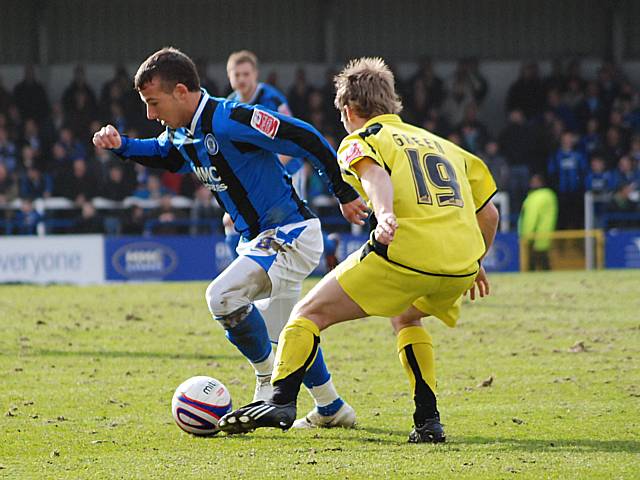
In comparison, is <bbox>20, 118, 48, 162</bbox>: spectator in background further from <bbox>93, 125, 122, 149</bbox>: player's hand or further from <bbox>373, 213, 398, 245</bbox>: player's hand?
<bbox>373, 213, 398, 245</bbox>: player's hand

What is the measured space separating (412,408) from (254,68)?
5181 millimetres

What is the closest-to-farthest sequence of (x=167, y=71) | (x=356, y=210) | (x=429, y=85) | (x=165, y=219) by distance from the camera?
(x=356, y=210)
(x=167, y=71)
(x=165, y=219)
(x=429, y=85)

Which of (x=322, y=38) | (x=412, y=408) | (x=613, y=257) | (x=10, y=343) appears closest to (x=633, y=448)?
(x=412, y=408)

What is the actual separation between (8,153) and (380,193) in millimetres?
18767

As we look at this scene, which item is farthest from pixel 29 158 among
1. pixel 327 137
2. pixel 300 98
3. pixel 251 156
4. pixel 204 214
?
pixel 251 156

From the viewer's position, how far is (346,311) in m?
5.48

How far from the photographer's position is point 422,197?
537 cm

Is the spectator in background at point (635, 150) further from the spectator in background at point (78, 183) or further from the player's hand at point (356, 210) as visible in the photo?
the player's hand at point (356, 210)

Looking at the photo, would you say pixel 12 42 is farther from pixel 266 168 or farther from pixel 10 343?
pixel 266 168

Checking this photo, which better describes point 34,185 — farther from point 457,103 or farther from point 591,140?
point 591,140

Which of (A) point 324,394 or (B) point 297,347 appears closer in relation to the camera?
(B) point 297,347

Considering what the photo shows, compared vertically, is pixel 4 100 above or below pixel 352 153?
above

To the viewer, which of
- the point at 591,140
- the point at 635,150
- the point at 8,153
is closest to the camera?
the point at 8,153

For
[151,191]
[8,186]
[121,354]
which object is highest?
[8,186]
